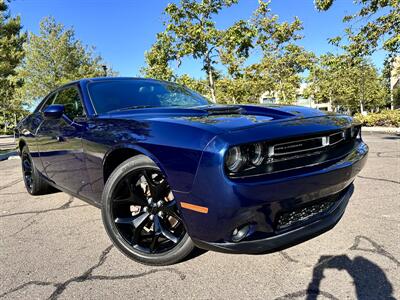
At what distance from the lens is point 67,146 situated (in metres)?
3.12

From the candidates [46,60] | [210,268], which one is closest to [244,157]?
[210,268]

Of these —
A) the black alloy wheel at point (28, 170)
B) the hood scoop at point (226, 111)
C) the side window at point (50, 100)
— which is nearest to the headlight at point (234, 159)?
the hood scoop at point (226, 111)

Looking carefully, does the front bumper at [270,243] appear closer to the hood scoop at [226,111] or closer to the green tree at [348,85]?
the hood scoop at [226,111]

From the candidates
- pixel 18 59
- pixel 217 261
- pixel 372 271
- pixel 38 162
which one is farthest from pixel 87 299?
pixel 18 59

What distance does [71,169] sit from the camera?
10.2ft

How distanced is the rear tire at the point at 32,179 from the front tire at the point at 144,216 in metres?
2.12

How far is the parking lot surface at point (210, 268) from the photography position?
1.95m

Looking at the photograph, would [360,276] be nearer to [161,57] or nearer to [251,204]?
[251,204]

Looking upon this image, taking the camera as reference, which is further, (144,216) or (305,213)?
(144,216)

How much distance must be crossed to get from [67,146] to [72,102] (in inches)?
24.1

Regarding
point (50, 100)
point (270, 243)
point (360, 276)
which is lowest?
point (360, 276)

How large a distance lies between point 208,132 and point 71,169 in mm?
1822

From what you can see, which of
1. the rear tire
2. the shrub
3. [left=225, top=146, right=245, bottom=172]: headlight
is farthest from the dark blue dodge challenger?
the shrub

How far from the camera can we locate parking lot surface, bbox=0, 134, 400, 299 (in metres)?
1.95
